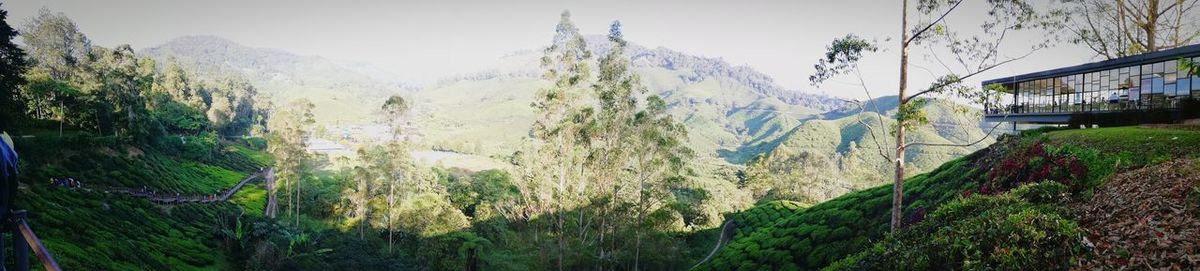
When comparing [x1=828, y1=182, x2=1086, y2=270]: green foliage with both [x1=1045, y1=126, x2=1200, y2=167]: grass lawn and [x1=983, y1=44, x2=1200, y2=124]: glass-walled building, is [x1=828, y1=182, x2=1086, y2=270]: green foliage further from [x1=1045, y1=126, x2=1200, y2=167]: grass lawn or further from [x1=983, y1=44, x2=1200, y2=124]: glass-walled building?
[x1=983, y1=44, x2=1200, y2=124]: glass-walled building

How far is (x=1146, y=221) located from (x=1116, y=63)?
2155 cm

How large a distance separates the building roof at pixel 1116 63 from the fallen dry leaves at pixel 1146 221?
51.0 ft

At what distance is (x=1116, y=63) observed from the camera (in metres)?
24.0

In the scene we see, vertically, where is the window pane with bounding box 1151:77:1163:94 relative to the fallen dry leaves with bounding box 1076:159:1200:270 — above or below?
above

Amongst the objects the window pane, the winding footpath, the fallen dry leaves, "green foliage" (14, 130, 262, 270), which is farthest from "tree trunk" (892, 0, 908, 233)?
the winding footpath

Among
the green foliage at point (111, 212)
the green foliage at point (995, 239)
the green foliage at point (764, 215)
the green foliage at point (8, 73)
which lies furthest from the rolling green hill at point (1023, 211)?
the green foliage at point (8, 73)

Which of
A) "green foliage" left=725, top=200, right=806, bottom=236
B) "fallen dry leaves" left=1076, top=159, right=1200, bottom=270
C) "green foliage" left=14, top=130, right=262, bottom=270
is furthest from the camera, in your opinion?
"green foliage" left=725, top=200, right=806, bottom=236

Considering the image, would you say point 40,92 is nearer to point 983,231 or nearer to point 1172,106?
point 983,231

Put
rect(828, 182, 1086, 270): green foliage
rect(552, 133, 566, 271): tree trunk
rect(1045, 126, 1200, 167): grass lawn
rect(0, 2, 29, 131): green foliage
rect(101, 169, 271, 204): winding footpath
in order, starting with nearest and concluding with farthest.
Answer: rect(828, 182, 1086, 270): green foliage → rect(1045, 126, 1200, 167): grass lawn → rect(552, 133, 566, 271): tree trunk → rect(0, 2, 29, 131): green foliage → rect(101, 169, 271, 204): winding footpath

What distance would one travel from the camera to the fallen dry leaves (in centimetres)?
763

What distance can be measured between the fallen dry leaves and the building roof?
15.5 meters

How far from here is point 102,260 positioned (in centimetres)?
1950

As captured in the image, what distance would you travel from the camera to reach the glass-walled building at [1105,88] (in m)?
21.7

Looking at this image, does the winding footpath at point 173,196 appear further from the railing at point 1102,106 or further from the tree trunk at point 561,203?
the railing at point 1102,106
